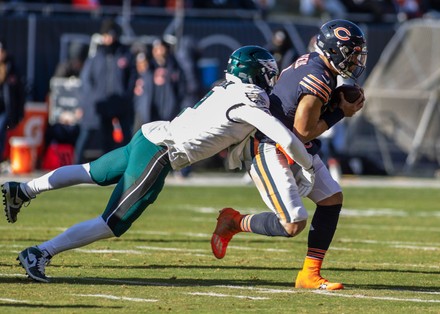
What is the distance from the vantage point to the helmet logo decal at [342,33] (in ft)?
24.0

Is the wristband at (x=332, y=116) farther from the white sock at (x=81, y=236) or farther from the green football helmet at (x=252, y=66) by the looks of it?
the white sock at (x=81, y=236)

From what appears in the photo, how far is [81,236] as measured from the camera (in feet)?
23.9

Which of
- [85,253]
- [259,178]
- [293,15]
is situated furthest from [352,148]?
[259,178]

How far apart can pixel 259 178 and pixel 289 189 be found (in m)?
0.21

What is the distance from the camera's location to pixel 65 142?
19.0 m

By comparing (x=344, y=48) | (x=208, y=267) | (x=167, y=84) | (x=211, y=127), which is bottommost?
(x=167, y=84)

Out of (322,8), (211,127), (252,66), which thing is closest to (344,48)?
(252,66)

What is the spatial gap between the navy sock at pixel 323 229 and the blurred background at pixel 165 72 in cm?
1010

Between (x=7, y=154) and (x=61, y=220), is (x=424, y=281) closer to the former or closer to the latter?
(x=61, y=220)

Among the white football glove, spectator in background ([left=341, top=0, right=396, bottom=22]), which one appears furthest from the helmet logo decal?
spectator in background ([left=341, top=0, right=396, bottom=22])

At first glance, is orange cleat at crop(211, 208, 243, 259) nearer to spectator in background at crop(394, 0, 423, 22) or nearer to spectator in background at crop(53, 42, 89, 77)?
spectator in background at crop(53, 42, 89, 77)

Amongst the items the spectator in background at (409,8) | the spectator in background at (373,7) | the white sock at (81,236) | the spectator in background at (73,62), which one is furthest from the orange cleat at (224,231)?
the spectator in background at (409,8)

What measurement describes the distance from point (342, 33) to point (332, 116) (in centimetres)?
50

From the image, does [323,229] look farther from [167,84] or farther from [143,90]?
[143,90]
